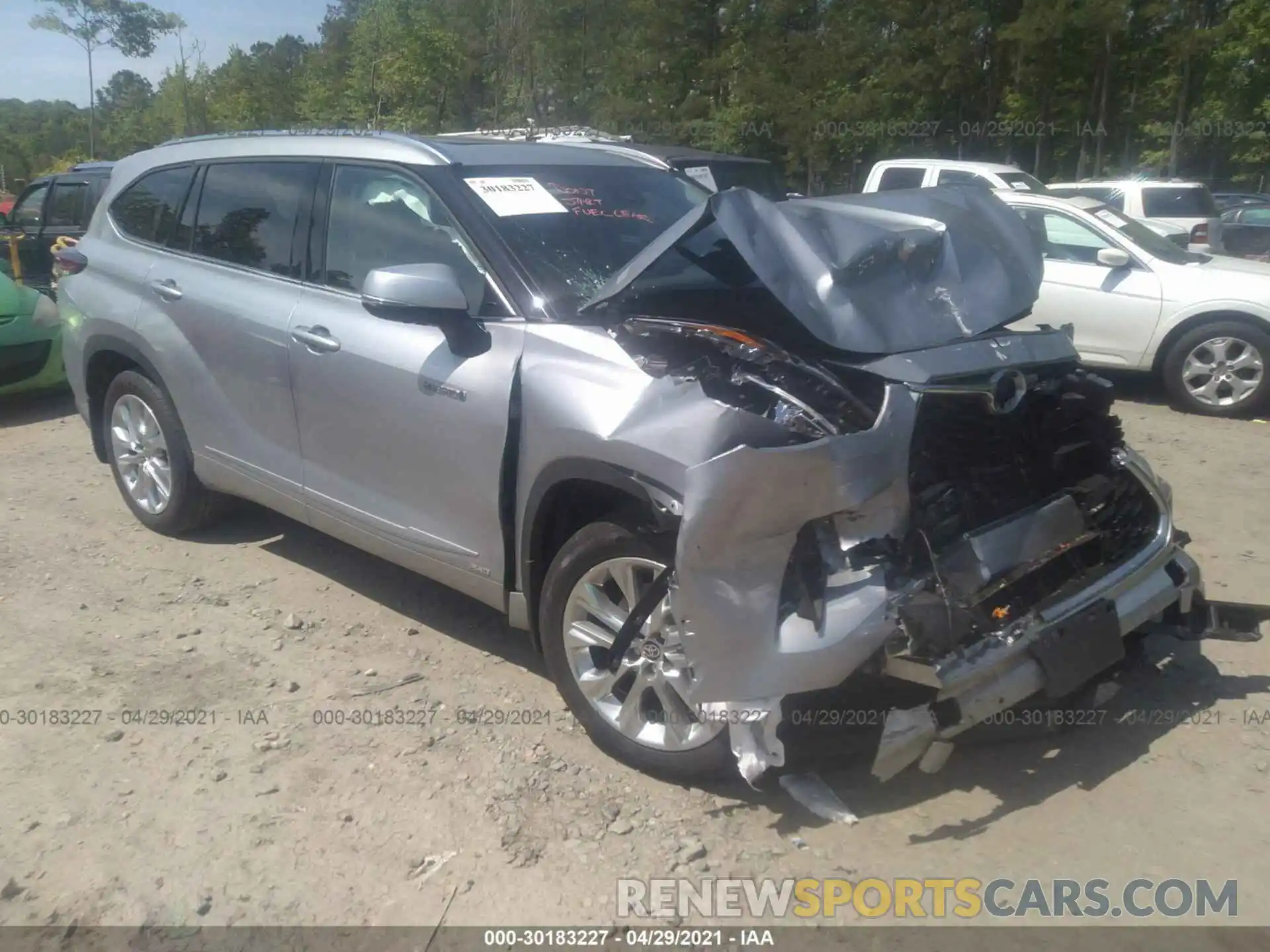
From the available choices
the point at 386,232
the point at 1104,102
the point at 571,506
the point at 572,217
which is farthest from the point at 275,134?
the point at 1104,102

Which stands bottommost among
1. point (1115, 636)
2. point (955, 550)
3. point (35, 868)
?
point (35, 868)

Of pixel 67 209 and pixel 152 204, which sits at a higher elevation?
pixel 152 204

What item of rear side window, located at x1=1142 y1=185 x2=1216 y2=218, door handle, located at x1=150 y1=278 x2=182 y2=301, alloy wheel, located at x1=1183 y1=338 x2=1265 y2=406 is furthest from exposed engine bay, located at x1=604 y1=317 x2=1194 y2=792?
rear side window, located at x1=1142 y1=185 x2=1216 y2=218

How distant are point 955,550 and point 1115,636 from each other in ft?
1.77

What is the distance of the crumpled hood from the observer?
10.5ft

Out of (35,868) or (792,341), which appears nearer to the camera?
(35,868)

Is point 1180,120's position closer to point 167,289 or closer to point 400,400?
point 167,289

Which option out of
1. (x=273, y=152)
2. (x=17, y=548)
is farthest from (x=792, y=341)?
(x=17, y=548)

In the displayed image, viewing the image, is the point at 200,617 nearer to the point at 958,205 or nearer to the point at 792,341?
the point at 792,341

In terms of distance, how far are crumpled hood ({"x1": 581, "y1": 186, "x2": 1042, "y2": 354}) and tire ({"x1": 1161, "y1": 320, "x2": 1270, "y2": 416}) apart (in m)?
5.24

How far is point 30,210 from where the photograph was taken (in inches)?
476

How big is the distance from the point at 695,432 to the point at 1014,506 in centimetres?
115

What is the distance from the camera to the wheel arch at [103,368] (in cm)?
519

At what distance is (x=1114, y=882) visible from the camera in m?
2.89
